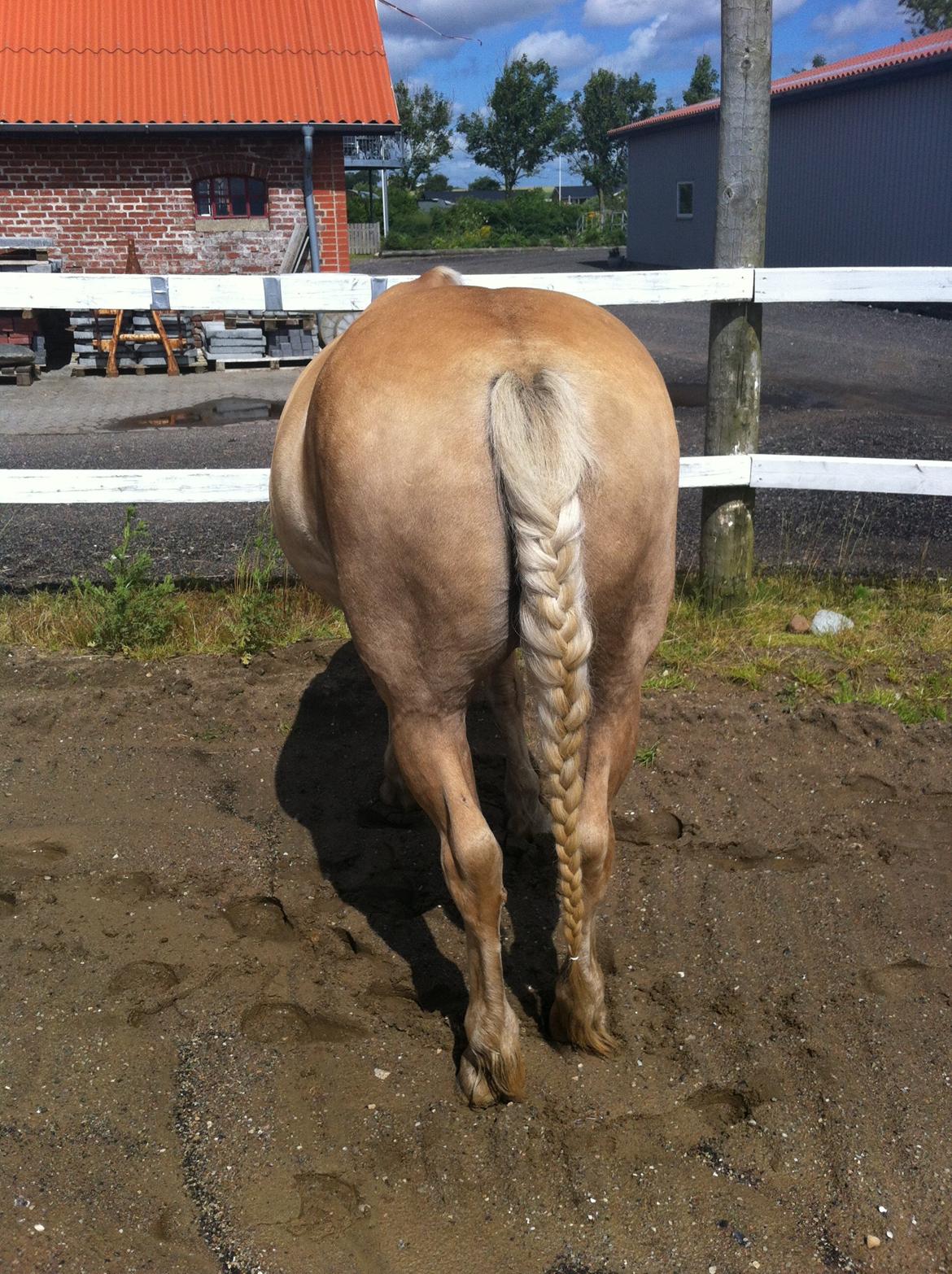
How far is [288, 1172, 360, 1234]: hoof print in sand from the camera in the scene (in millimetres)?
2227

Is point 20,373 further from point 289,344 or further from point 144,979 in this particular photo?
point 144,979

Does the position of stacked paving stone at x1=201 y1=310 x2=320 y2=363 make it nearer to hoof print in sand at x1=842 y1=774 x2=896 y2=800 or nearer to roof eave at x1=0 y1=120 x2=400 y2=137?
roof eave at x1=0 y1=120 x2=400 y2=137

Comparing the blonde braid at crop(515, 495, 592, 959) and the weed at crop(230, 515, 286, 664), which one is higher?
the blonde braid at crop(515, 495, 592, 959)

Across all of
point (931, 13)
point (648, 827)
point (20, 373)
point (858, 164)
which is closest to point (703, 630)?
point (648, 827)

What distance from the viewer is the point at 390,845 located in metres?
3.78

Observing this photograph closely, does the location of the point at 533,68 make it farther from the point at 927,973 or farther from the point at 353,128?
the point at 927,973

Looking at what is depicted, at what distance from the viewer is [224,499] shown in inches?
203

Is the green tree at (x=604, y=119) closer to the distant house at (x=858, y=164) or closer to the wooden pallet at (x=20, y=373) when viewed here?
the distant house at (x=858, y=164)

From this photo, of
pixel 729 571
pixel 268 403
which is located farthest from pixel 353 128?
pixel 729 571

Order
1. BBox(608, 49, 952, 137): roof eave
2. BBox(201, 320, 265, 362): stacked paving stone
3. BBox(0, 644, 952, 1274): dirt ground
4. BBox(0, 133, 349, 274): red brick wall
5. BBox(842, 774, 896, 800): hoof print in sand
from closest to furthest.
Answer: BBox(0, 644, 952, 1274): dirt ground
BBox(842, 774, 896, 800): hoof print in sand
BBox(201, 320, 265, 362): stacked paving stone
BBox(0, 133, 349, 274): red brick wall
BBox(608, 49, 952, 137): roof eave

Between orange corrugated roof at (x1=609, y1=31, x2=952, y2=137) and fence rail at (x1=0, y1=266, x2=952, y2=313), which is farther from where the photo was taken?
orange corrugated roof at (x1=609, y1=31, x2=952, y2=137)

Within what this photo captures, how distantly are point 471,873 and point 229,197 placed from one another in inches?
717

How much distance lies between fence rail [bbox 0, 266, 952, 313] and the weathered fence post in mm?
200

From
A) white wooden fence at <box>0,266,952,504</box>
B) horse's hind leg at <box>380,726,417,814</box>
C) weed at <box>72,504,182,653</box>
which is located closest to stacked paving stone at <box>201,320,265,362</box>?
white wooden fence at <box>0,266,952,504</box>
